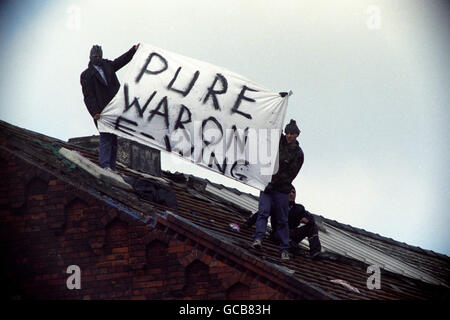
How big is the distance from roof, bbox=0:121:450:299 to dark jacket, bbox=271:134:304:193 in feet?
3.39

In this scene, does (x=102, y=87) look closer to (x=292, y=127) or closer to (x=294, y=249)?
(x=292, y=127)

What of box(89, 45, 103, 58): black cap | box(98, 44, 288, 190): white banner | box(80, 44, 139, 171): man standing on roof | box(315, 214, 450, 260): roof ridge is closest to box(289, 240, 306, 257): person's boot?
box(98, 44, 288, 190): white banner

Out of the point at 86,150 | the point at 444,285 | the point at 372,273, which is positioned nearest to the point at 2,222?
the point at 86,150

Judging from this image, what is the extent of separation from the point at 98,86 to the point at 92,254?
11.8ft

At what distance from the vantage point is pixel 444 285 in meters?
19.4

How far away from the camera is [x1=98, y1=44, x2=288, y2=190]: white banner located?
15375 millimetres

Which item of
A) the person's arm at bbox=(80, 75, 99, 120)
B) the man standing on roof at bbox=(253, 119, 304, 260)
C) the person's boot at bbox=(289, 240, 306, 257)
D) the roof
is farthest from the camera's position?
the person's arm at bbox=(80, 75, 99, 120)

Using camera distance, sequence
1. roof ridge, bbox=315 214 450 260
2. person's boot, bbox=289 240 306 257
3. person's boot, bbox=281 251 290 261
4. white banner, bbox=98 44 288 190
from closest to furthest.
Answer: person's boot, bbox=281 251 290 261 → white banner, bbox=98 44 288 190 → person's boot, bbox=289 240 306 257 → roof ridge, bbox=315 214 450 260

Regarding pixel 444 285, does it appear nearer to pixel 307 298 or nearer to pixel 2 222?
pixel 307 298

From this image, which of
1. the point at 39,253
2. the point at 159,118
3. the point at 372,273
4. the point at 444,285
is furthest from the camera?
the point at 444,285

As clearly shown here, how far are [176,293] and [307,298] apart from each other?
5.97ft

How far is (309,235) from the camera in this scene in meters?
16.5

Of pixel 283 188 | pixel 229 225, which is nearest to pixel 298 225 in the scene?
pixel 229 225

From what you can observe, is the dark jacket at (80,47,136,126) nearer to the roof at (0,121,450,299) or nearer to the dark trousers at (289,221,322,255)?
the roof at (0,121,450,299)
